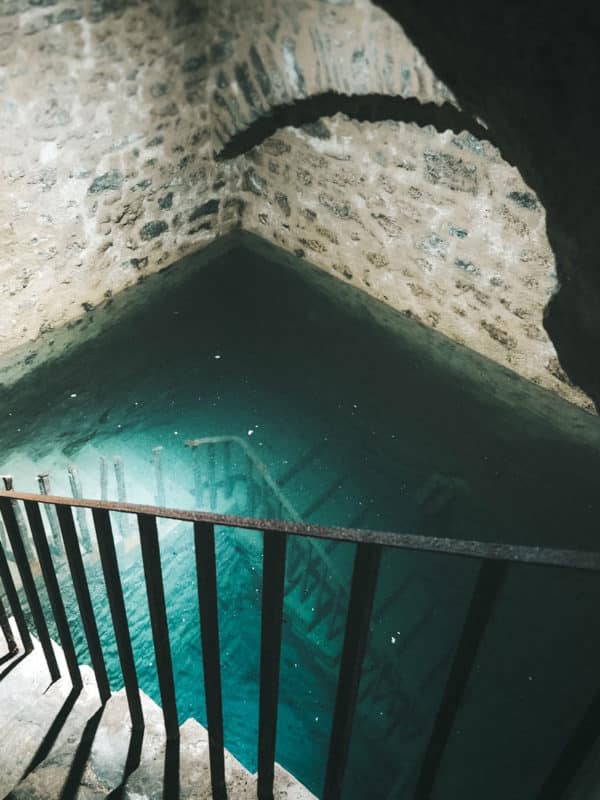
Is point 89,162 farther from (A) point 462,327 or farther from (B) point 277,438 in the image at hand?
(A) point 462,327

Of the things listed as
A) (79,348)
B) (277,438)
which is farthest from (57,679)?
(79,348)

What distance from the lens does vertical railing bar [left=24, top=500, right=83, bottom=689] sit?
5.95 feet

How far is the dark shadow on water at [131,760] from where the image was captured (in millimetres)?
1634

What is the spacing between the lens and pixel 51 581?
1.92 metres

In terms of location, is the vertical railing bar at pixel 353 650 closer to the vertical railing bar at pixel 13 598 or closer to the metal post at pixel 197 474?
the vertical railing bar at pixel 13 598

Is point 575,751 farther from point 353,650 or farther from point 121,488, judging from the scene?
point 121,488

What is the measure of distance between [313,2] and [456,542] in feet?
12.9

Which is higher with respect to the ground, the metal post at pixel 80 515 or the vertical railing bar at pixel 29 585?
the vertical railing bar at pixel 29 585

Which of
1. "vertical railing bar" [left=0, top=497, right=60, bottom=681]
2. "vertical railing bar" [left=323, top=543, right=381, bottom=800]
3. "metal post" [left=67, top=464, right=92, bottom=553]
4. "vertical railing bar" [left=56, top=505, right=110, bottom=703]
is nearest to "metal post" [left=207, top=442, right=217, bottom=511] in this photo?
"metal post" [left=67, top=464, right=92, bottom=553]

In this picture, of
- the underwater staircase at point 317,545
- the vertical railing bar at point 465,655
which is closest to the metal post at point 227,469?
the underwater staircase at point 317,545

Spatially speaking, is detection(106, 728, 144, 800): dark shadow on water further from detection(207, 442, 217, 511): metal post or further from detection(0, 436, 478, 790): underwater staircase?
detection(207, 442, 217, 511): metal post

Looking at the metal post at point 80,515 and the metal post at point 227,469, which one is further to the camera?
the metal post at point 227,469

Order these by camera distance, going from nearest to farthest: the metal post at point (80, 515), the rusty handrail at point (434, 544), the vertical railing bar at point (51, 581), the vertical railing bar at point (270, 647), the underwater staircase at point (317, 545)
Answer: the rusty handrail at point (434, 544) → the vertical railing bar at point (270, 647) → the vertical railing bar at point (51, 581) → the underwater staircase at point (317, 545) → the metal post at point (80, 515)

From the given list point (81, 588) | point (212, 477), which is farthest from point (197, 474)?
point (81, 588)
